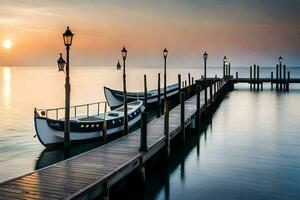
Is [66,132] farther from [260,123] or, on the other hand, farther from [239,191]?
[260,123]

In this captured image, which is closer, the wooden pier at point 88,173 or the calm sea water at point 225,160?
the wooden pier at point 88,173

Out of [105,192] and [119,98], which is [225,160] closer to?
[105,192]

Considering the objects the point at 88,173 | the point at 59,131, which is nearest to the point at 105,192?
the point at 88,173

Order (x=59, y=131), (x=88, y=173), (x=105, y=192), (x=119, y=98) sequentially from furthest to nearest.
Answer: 1. (x=119, y=98)
2. (x=59, y=131)
3. (x=88, y=173)
4. (x=105, y=192)

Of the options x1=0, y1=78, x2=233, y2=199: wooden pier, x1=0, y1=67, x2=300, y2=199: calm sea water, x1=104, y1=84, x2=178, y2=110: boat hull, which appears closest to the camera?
x1=0, y1=78, x2=233, y2=199: wooden pier

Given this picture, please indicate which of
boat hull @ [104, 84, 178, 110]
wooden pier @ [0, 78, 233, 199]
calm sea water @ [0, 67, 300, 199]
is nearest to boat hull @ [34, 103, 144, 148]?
calm sea water @ [0, 67, 300, 199]

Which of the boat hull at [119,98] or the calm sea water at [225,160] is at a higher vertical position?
the boat hull at [119,98]

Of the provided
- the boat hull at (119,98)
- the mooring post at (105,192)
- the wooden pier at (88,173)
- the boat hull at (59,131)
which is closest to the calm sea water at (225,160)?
the boat hull at (59,131)

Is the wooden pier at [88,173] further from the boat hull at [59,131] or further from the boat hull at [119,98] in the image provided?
the boat hull at [119,98]

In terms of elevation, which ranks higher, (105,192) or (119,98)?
(119,98)

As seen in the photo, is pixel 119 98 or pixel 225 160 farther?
pixel 119 98

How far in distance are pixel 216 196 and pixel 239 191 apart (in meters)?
0.94

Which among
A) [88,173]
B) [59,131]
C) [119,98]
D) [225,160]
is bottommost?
[225,160]

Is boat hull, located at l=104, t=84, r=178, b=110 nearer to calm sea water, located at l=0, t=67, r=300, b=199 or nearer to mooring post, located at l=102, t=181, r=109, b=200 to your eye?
calm sea water, located at l=0, t=67, r=300, b=199
